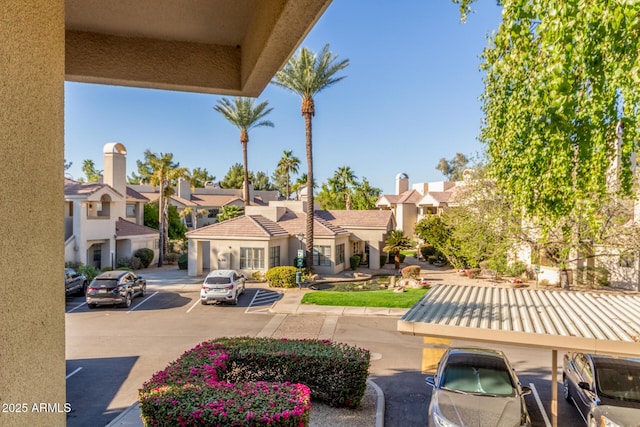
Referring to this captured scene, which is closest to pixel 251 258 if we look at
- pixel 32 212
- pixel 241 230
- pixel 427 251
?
pixel 241 230

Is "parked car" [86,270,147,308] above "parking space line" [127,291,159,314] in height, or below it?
above

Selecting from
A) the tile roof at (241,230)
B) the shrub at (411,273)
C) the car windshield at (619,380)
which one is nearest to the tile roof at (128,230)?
the tile roof at (241,230)

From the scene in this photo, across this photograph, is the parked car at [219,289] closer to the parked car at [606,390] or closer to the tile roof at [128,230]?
the tile roof at [128,230]

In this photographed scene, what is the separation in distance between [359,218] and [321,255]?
6.56 meters

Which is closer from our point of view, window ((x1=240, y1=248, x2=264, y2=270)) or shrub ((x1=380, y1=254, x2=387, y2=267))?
window ((x1=240, y1=248, x2=264, y2=270))

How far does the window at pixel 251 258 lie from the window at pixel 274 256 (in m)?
0.56

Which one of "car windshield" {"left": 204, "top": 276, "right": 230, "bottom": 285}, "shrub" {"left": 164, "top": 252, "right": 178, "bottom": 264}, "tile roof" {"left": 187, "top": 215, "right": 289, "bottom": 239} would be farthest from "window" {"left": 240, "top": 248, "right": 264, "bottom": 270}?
"shrub" {"left": 164, "top": 252, "right": 178, "bottom": 264}

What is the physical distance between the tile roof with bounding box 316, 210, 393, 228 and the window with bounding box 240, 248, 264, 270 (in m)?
9.16

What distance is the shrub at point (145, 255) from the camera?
110 feet

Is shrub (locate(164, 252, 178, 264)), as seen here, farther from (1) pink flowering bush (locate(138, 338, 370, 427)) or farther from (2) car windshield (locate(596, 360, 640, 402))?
(2) car windshield (locate(596, 360, 640, 402))

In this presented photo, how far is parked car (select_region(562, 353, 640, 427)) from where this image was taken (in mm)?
7969

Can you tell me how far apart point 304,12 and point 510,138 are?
5.70 meters

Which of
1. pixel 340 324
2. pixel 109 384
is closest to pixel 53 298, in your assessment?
pixel 109 384

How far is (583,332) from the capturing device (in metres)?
7.39
